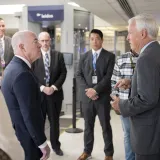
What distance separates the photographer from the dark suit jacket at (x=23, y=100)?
2.10 metres

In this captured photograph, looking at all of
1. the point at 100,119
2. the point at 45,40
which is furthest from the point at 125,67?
the point at 45,40

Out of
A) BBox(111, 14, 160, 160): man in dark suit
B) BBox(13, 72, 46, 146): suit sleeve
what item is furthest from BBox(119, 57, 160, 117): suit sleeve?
BBox(13, 72, 46, 146): suit sleeve

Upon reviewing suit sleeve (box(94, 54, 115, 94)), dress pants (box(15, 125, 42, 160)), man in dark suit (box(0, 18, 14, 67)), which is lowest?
dress pants (box(15, 125, 42, 160))

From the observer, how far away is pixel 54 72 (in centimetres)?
404

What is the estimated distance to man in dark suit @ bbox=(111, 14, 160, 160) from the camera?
1.95m

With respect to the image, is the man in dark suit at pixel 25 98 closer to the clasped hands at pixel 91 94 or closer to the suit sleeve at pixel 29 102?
the suit sleeve at pixel 29 102

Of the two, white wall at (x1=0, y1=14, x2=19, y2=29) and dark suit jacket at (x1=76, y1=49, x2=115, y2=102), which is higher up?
white wall at (x1=0, y1=14, x2=19, y2=29)

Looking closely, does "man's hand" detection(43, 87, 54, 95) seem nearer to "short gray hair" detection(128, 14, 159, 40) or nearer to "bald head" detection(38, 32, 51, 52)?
"bald head" detection(38, 32, 51, 52)

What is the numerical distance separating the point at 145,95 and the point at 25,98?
858 mm

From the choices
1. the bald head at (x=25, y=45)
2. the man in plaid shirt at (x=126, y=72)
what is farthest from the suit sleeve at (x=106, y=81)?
the bald head at (x=25, y=45)

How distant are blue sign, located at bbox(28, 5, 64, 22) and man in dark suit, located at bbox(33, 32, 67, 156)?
3125 mm

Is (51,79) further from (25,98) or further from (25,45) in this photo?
(25,98)

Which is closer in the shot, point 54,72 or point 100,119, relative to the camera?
point 100,119

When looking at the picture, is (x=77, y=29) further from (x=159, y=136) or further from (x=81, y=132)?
(x=159, y=136)
